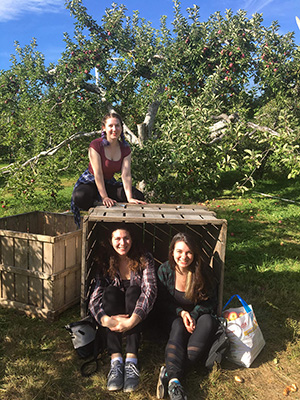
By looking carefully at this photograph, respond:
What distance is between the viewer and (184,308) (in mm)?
3344

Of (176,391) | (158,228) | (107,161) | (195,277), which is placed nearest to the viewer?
(176,391)

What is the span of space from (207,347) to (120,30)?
876 cm

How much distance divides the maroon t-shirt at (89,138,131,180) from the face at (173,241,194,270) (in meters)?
1.48

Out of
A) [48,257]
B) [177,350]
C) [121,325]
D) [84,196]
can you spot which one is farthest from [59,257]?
[177,350]

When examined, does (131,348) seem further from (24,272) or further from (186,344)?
(24,272)

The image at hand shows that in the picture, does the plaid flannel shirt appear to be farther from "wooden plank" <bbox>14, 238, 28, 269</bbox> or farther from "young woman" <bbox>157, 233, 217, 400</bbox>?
"wooden plank" <bbox>14, 238, 28, 269</bbox>

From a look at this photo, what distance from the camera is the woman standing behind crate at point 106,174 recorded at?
4.04 meters

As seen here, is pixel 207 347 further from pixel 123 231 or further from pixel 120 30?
pixel 120 30

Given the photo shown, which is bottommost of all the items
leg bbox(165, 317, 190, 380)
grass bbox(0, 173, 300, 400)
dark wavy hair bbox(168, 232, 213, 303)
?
grass bbox(0, 173, 300, 400)

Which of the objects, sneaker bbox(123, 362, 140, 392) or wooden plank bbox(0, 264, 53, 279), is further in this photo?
wooden plank bbox(0, 264, 53, 279)

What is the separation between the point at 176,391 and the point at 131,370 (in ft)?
1.43

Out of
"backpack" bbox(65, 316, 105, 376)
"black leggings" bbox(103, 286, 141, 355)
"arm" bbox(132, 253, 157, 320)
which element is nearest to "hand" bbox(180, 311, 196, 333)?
"arm" bbox(132, 253, 157, 320)

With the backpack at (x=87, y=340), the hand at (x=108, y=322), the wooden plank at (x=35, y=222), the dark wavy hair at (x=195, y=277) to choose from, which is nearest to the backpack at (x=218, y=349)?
the dark wavy hair at (x=195, y=277)

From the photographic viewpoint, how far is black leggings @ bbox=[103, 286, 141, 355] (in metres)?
3.05
